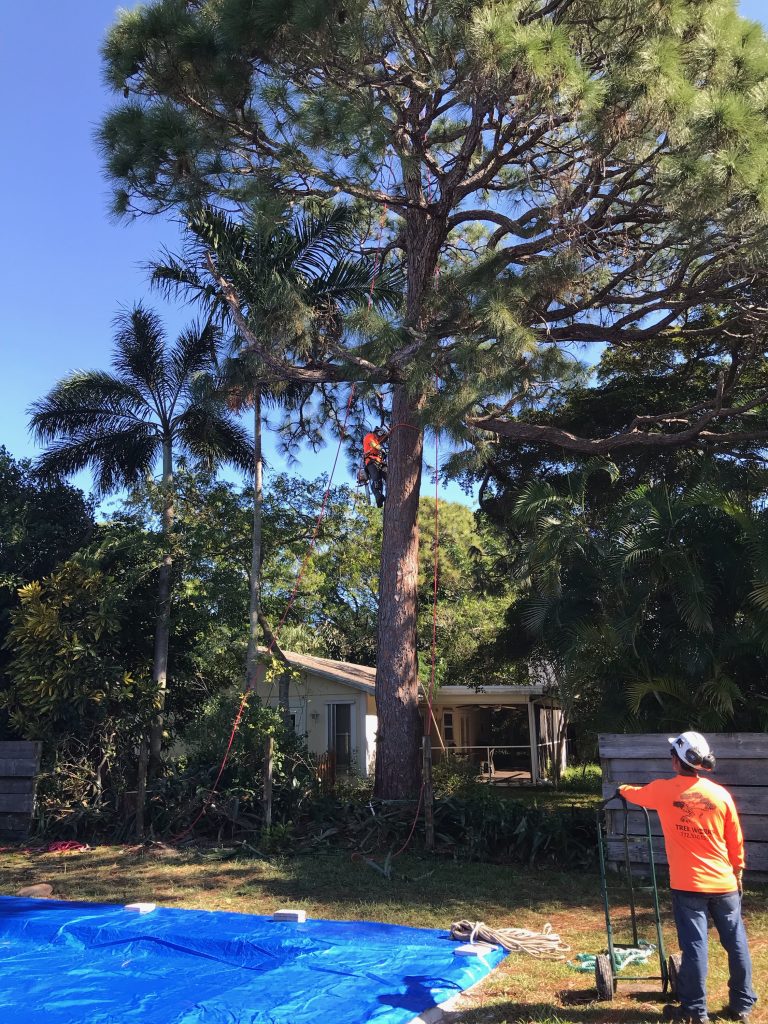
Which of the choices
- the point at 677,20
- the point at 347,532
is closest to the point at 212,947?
the point at 677,20

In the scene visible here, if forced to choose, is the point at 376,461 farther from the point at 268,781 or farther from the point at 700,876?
the point at 700,876

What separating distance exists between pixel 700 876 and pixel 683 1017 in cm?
75

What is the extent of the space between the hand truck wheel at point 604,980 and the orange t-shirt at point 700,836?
74 centimetres

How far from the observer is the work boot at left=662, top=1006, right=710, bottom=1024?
452 centimetres

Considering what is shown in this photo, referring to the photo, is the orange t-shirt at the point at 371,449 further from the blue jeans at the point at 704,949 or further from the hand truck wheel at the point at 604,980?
the blue jeans at the point at 704,949

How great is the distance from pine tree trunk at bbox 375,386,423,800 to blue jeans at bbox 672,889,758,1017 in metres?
7.23

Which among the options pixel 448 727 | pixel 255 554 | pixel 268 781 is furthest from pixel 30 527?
pixel 448 727

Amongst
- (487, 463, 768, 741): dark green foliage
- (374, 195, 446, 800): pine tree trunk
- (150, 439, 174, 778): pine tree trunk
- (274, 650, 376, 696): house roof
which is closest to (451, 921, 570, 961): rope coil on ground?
(487, 463, 768, 741): dark green foliage

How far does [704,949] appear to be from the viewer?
457 cm

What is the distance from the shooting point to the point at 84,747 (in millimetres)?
12656

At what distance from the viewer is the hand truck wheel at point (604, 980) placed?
197 inches

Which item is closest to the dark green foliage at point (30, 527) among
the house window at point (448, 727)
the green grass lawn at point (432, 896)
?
the green grass lawn at point (432, 896)

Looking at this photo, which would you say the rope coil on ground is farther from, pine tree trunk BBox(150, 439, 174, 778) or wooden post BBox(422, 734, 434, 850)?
pine tree trunk BBox(150, 439, 174, 778)

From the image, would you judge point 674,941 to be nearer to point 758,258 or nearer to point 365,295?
point 758,258
